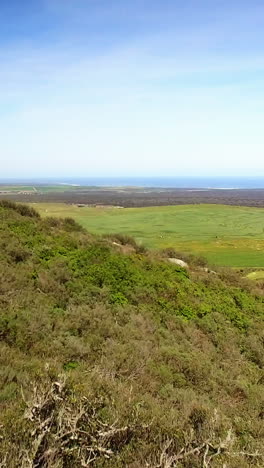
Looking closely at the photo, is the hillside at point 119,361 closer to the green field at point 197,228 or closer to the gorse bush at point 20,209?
the gorse bush at point 20,209

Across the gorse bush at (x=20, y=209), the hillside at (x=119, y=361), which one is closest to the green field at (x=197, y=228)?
the gorse bush at (x=20, y=209)

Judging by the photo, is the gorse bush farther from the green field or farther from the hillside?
the green field

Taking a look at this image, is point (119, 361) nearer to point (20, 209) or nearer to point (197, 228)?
point (20, 209)

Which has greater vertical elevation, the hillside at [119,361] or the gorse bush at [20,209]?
the gorse bush at [20,209]

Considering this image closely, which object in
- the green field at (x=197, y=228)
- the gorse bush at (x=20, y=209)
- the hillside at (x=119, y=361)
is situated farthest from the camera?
the green field at (x=197, y=228)

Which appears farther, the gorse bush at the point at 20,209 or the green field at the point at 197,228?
the green field at the point at 197,228

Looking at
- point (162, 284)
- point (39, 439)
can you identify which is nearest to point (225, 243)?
point (162, 284)
